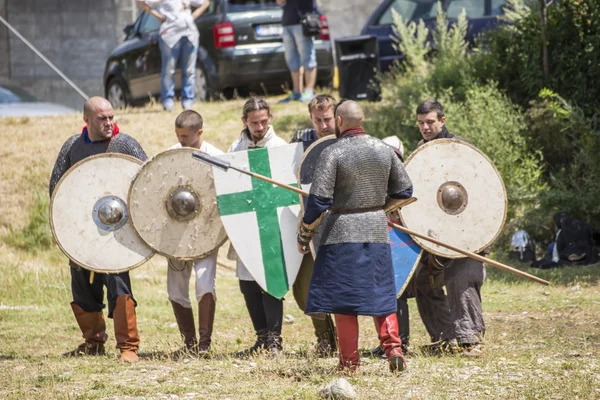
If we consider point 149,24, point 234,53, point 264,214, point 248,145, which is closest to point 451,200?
point 264,214

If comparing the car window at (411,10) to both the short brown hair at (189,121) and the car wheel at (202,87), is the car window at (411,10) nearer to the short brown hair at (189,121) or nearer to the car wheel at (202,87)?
the car wheel at (202,87)

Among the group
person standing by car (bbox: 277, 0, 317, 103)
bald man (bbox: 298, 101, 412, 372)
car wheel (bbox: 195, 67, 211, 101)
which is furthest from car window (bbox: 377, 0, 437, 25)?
bald man (bbox: 298, 101, 412, 372)

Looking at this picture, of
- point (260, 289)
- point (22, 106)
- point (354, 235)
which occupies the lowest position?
point (260, 289)

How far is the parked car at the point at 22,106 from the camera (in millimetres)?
15109

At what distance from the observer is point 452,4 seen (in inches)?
583

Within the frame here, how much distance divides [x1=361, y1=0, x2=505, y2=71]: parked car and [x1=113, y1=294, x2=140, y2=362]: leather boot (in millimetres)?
7644

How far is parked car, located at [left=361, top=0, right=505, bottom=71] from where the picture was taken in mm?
14438

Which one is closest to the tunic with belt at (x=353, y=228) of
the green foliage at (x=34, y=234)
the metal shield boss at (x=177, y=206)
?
the metal shield boss at (x=177, y=206)

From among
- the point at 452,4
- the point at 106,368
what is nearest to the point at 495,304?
the point at 106,368

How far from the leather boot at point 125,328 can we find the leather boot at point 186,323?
1.04ft

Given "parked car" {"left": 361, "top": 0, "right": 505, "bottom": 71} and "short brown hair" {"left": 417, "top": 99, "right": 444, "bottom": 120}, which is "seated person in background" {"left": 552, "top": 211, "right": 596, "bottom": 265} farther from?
"parked car" {"left": 361, "top": 0, "right": 505, "bottom": 71}

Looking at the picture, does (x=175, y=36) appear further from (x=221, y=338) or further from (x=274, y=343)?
(x=274, y=343)

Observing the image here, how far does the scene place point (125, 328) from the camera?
7.55 metres

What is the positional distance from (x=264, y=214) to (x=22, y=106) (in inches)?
356
